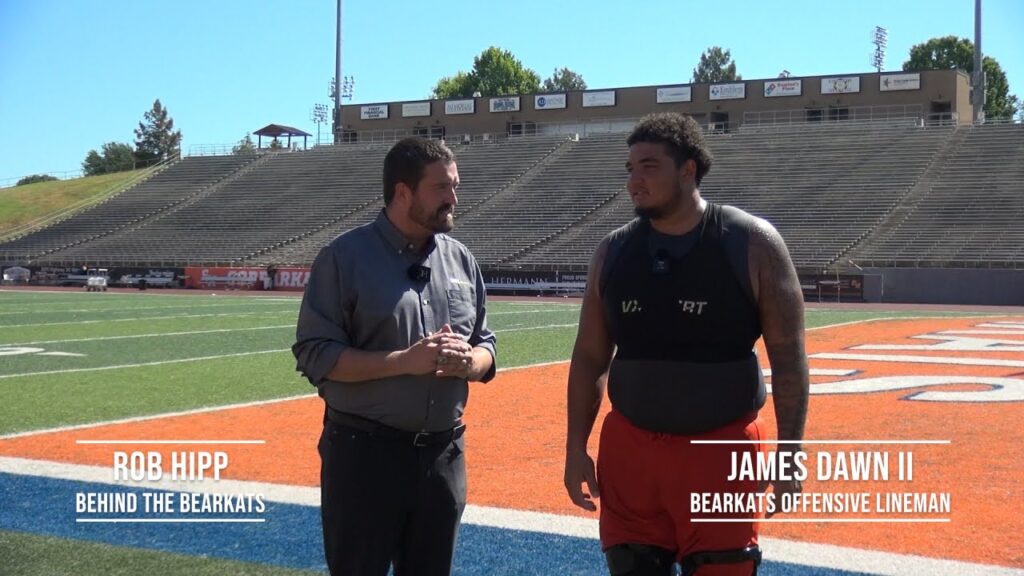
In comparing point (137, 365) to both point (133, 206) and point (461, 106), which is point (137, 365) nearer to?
point (133, 206)

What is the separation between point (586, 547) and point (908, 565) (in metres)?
1.46

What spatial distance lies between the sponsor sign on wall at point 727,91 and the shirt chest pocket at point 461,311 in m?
Result: 52.8

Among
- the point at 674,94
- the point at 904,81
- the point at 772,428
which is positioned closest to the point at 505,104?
the point at 674,94

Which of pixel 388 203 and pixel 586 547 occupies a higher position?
pixel 388 203

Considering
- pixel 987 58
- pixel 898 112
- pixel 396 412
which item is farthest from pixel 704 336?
pixel 987 58

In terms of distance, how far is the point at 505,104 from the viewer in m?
60.4

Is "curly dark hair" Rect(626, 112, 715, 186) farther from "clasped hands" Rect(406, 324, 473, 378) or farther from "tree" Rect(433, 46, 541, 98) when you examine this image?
"tree" Rect(433, 46, 541, 98)

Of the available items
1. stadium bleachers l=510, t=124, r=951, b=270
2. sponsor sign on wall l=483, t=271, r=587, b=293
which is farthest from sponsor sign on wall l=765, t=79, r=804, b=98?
sponsor sign on wall l=483, t=271, r=587, b=293

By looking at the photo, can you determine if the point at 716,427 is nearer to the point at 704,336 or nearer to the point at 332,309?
the point at 704,336

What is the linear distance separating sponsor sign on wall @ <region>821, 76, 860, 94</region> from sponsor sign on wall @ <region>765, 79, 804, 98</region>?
1057mm

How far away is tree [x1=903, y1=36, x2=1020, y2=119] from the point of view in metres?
86.8

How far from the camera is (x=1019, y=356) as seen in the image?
50.3 ft

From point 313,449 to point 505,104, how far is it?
5336cm

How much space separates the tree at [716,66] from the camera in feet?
387
